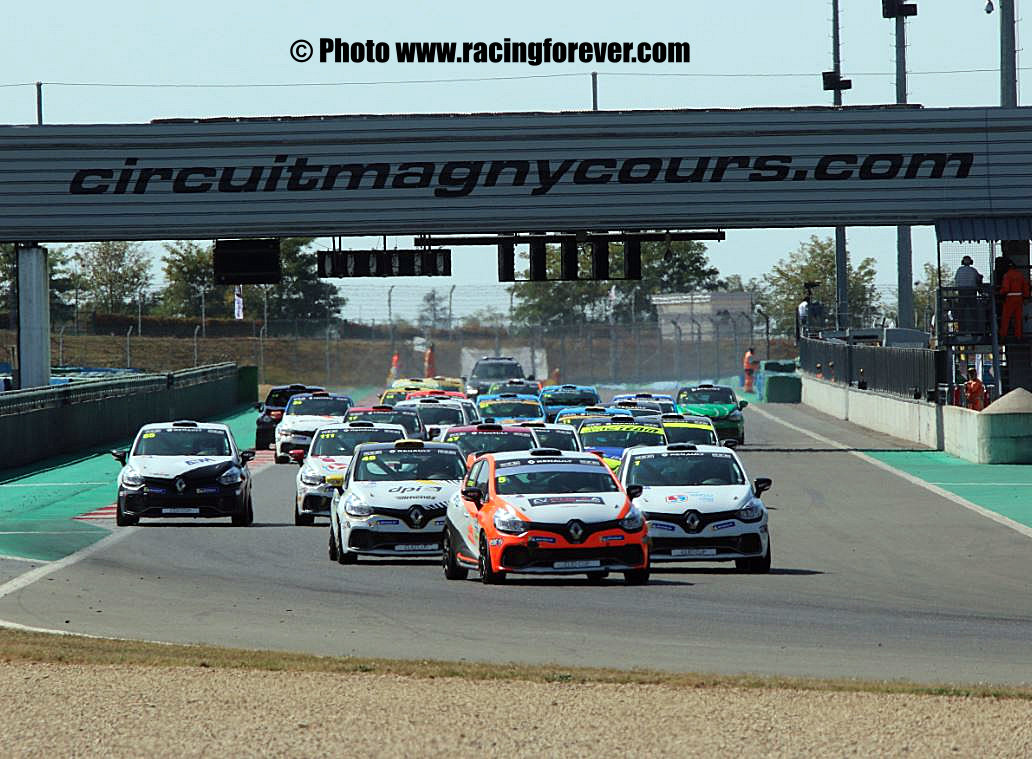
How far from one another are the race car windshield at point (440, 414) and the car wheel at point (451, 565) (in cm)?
1840

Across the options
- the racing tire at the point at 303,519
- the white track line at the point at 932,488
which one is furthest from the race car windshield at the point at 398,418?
the white track line at the point at 932,488

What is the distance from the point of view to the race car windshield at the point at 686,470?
21984 mm

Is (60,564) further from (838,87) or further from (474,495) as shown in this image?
(838,87)

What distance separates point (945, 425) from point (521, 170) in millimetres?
10881

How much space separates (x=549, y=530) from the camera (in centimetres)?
1938

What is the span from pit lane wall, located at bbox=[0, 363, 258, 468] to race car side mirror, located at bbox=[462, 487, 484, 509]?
20.6 meters

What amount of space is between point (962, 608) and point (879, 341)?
50.3 meters

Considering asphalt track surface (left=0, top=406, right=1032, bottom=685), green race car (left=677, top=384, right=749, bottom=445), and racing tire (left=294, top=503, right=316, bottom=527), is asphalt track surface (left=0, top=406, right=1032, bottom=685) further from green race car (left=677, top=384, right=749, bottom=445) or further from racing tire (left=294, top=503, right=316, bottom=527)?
green race car (left=677, top=384, right=749, bottom=445)

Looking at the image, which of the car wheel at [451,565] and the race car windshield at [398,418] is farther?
the race car windshield at [398,418]

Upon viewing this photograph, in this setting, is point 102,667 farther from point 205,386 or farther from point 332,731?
point 205,386

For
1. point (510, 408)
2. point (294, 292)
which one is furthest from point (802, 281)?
point (510, 408)

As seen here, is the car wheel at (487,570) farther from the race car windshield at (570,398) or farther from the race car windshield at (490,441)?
the race car windshield at (570,398)

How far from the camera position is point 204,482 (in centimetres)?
2697

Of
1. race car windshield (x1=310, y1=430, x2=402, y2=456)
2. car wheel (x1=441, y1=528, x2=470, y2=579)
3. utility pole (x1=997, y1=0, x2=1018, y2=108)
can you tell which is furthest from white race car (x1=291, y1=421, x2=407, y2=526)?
utility pole (x1=997, y1=0, x2=1018, y2=108)
